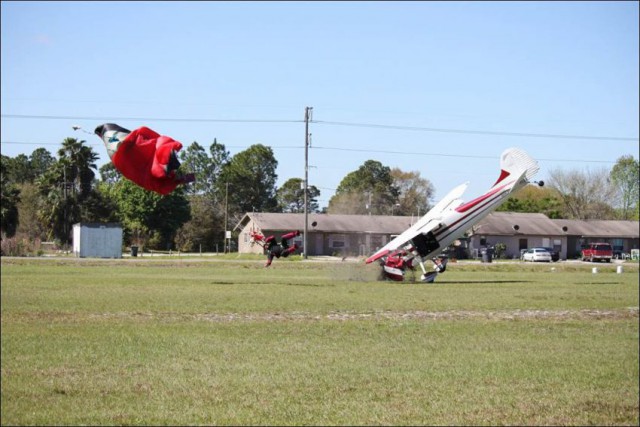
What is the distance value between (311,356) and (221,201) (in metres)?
26.1

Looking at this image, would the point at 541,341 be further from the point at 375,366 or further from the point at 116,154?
the point at 116,154

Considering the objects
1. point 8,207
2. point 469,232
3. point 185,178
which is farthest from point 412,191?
point 185,178

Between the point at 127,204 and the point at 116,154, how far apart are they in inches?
1102

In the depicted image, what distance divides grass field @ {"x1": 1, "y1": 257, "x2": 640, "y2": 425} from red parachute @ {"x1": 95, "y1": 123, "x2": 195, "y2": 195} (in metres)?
4.36

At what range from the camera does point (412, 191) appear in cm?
5412

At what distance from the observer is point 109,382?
13.2 metres

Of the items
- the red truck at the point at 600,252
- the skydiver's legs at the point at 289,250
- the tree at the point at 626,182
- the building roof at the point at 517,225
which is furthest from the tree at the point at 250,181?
the red truck at the point at 600,252

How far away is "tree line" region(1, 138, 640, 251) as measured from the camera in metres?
36.7

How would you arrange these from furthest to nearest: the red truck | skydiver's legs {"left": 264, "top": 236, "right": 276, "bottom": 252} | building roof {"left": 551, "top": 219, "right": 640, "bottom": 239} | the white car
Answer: the white car < the red truck < building roof {"left": 551, "top": 219, "right": 640, "bottom": 239} < skydiver's legs {"left": 264, "top": 236, "right": 276, "bottom": 252}

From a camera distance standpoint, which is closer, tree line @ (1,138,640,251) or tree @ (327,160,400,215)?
tree line @ (1,138,640,251)

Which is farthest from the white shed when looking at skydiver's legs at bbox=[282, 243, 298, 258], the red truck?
the red truck

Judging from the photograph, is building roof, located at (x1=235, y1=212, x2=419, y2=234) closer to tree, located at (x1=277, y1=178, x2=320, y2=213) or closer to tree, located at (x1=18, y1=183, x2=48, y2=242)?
tree, located at (x1=277, y1=178, x2=320, y2=213)

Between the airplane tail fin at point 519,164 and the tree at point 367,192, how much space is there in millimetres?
11160

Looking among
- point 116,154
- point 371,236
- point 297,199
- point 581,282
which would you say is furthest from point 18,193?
point 116,154
